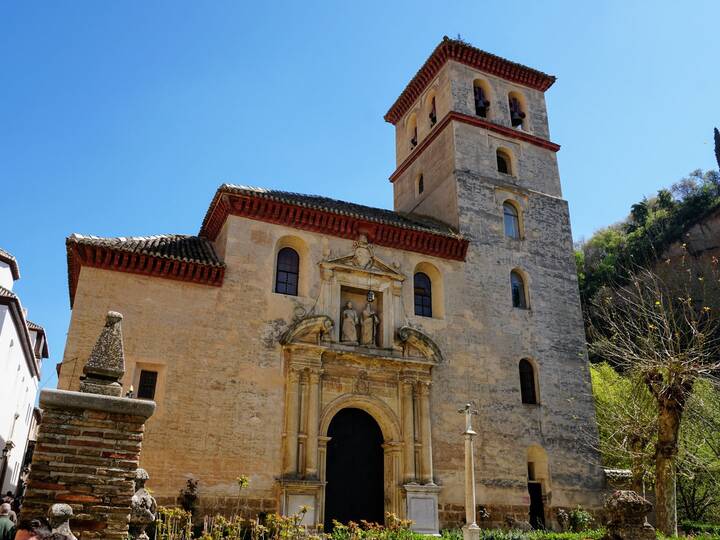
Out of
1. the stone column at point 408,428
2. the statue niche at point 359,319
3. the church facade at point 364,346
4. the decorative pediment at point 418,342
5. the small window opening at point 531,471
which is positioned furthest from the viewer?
the small window opening at point 531,471

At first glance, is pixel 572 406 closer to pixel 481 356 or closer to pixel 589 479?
pixel 589 479

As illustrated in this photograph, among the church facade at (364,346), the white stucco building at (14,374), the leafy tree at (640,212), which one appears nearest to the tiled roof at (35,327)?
the white stucco building at (14,374)

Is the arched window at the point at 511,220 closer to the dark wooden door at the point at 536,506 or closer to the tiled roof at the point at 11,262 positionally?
the dark wooden door at the point at 536,506

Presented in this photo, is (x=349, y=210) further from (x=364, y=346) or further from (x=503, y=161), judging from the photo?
(x=503, y=161)

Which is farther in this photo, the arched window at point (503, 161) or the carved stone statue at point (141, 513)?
the arched window at point (503, 161)

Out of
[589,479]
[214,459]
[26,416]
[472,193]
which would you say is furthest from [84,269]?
[26,416]

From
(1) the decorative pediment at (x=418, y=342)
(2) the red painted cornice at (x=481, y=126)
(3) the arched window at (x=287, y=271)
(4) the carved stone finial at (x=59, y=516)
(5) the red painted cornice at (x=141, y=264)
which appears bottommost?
(4) the carved stone finial at (x=59, y=516)

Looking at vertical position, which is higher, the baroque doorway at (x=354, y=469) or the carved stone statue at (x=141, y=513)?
the baroque doorway at (x=354, y=469)

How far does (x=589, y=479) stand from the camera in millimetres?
20266

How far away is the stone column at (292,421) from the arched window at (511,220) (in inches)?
409

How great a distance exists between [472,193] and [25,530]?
19.0 meters

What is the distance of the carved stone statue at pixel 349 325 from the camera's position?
1830 centimetres

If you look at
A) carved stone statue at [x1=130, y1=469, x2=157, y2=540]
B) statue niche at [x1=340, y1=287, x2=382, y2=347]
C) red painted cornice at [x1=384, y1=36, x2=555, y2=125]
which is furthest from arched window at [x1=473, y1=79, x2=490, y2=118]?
carved stone statue at [x1=130, y1=469, x2=157, y2=540]

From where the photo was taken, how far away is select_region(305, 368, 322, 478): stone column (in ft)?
53.7
